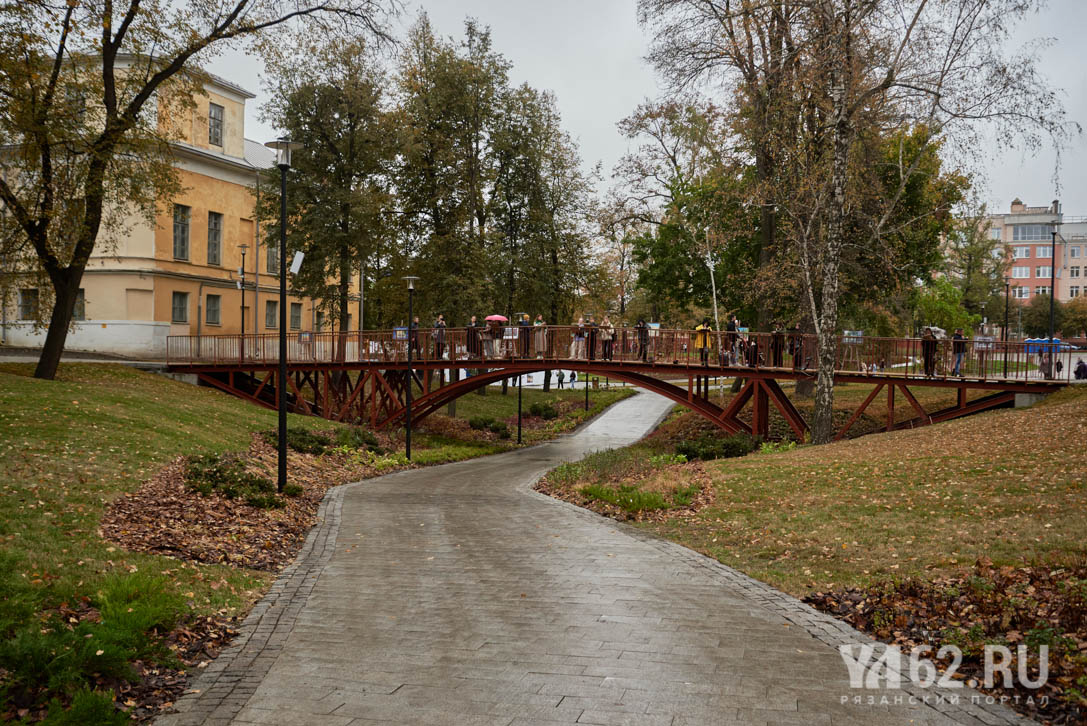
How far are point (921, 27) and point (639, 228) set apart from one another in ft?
61.8

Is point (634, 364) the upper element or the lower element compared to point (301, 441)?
upper

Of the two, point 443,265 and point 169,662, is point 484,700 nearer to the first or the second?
point 169,662

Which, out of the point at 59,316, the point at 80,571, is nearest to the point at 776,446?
the point at 80,571

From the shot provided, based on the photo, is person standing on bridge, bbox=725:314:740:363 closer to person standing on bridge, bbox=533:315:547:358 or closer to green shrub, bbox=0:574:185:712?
person standing on bridge, bbox=533:315:547:358

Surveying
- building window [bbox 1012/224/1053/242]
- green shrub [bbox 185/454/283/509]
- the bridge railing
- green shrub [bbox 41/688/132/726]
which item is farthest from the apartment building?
green shrub [bbox 41/688/132/726]

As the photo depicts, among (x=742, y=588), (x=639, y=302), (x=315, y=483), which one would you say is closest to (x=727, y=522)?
(x=742, y=588)

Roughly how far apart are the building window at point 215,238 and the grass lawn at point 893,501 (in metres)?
31.3

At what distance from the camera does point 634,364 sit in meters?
27.1

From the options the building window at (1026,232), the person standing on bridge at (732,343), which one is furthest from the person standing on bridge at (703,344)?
the building window at (1026,232)

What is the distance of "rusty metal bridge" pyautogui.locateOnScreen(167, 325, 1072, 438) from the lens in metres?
23.0

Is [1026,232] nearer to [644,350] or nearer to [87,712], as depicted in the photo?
[644,350]

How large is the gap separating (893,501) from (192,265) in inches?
1487

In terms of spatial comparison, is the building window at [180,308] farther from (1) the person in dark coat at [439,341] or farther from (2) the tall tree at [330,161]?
(1) the person in dark coat at [439,341]

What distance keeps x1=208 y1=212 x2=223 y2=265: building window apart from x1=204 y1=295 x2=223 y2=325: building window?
193 cm
